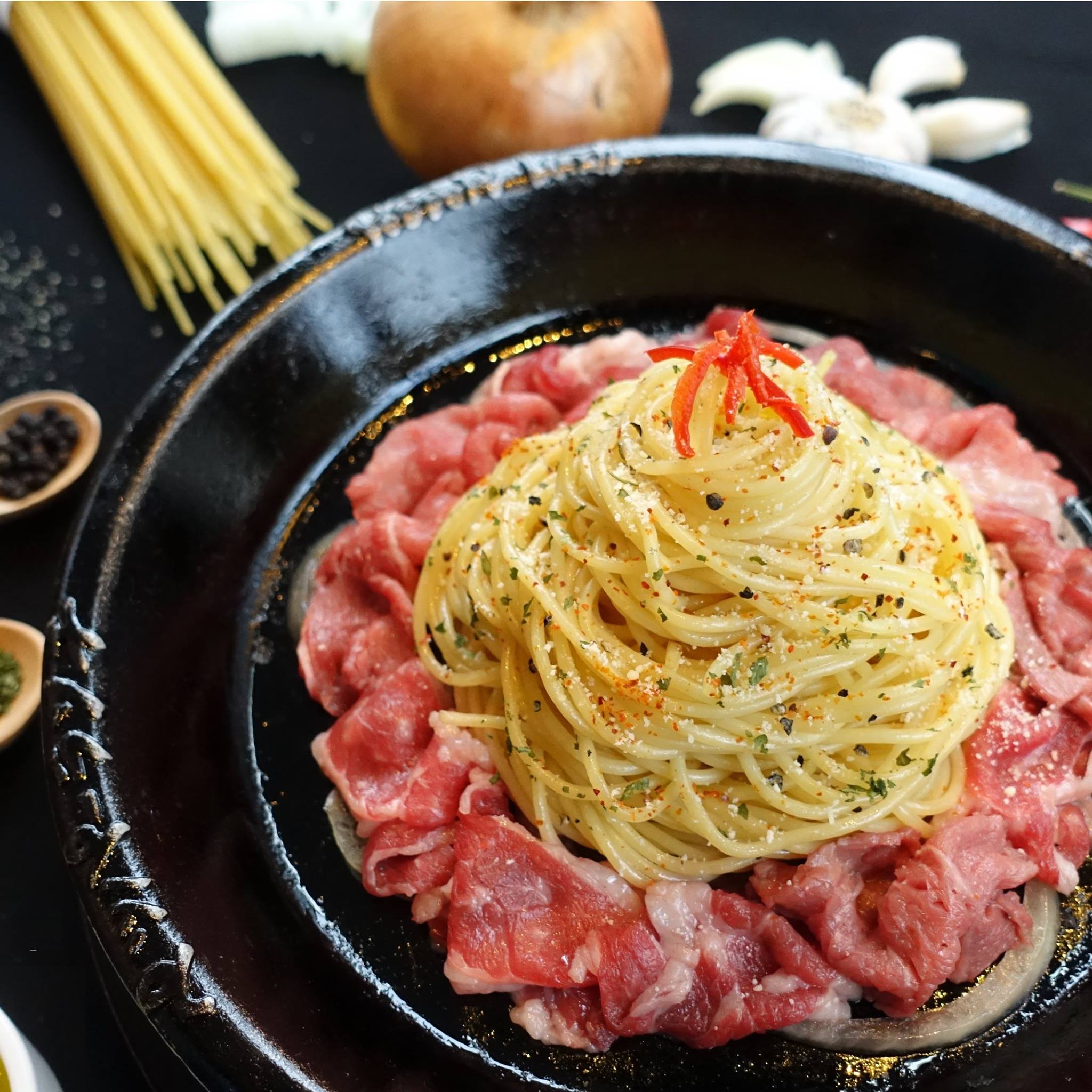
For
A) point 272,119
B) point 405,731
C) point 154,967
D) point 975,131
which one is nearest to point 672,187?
point 975,131

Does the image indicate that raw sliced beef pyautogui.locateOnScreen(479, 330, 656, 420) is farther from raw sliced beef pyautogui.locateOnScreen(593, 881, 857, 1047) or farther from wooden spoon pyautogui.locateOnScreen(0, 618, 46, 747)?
wooden spoon pyautogui.locateOnScreen(0, 618, 46, 747)

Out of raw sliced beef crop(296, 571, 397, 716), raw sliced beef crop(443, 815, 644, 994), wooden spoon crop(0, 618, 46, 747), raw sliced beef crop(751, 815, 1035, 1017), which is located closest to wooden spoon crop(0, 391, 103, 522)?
wooden spoon crop(0, 618, 46, 747)

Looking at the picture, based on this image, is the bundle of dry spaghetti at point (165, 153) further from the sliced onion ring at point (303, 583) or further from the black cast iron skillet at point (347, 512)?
the sliced onion ring at point (303, 583)

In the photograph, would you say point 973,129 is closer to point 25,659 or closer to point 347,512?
point 347,512

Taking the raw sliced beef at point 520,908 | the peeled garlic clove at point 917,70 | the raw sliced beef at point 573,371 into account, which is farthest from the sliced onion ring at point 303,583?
the peeled garlic clove at point 917,70

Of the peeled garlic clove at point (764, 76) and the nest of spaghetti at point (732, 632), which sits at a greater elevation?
the peeled garlic clove at point (764, 76)

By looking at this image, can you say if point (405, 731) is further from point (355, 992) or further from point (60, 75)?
point (60, 75)

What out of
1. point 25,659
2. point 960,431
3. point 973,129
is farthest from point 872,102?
point 25,659
